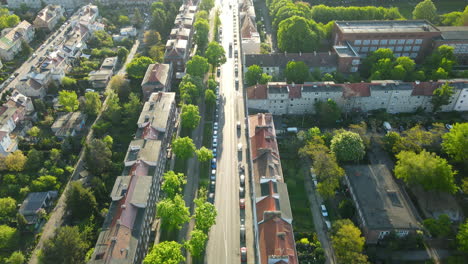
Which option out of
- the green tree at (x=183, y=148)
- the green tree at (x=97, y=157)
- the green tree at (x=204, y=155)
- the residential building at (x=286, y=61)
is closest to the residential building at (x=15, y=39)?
the green tree at (x=97, y=157)

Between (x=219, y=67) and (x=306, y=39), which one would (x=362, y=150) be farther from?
(x=219, y=67)

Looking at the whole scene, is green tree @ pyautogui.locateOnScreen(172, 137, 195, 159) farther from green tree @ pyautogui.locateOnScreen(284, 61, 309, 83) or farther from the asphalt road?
green tree @ pyautogui.locateOnScreen(284, 61, 309, 83)

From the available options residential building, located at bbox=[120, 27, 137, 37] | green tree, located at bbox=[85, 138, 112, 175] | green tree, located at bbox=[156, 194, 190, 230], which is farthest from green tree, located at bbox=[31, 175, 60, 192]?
residential building, located at bbox=[120, 27, 137, 37]

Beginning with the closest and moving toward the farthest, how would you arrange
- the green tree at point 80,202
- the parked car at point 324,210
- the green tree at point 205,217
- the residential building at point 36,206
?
the green tree at point 205,217, the green tree at point 80,202, the residential building at point 36,206, the parked car at point 324,210

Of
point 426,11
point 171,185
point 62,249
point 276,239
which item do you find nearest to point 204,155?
point 171,185

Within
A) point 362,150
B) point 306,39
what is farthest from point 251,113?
point 306,39

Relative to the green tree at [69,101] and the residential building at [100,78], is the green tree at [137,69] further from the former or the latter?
the green tree at [69,101]
